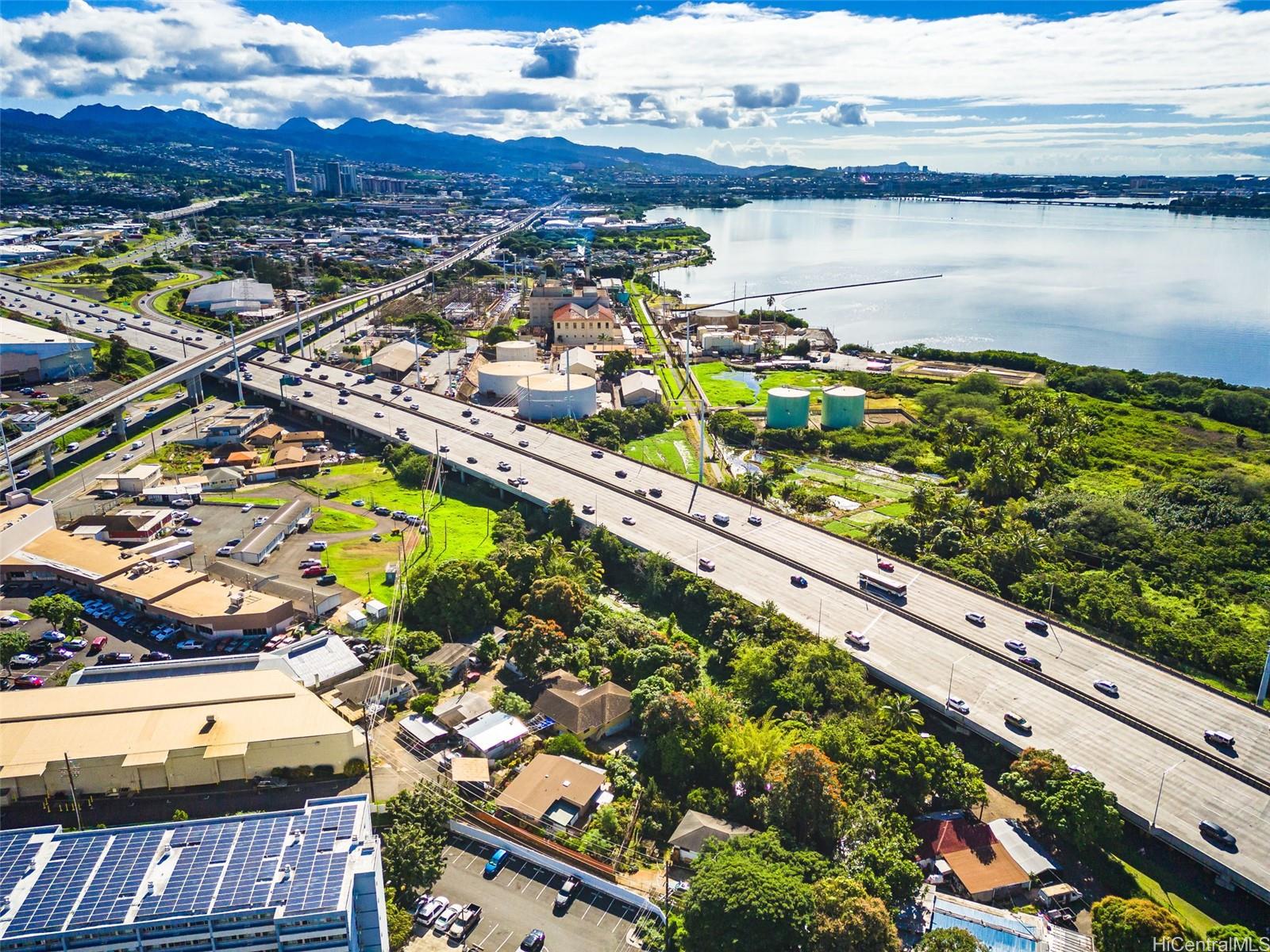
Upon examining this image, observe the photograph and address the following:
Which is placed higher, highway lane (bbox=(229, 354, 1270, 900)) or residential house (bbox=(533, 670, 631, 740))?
highway lane (bbox=(229, 354, 1270, 900))

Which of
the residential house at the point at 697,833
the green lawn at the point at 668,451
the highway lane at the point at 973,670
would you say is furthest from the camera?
the green lawn at the point at 668,451

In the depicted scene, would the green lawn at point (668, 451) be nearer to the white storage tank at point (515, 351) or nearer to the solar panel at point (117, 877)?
the white storage tank at point (515, 351)

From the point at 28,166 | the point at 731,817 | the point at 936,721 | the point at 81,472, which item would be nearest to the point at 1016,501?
the point at 936,721

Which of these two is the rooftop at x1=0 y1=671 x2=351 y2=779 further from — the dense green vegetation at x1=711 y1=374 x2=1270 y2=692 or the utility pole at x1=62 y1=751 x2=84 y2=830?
the dense green vegetation at x1=711 y1=374 x2=1270 y2=692

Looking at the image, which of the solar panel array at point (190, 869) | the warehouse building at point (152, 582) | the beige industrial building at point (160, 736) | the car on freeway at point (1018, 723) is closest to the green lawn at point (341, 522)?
the warehouse building at point (152, 582)

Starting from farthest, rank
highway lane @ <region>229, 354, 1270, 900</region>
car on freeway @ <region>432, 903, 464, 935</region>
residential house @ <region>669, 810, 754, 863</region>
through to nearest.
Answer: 1. highway lane @ <region>229, 354, 1270, 900</region>
2. residential house @ <region>669, 810, 754, 863</region>
3. car on freeway @ <region>432, 903, 464, 935</region>

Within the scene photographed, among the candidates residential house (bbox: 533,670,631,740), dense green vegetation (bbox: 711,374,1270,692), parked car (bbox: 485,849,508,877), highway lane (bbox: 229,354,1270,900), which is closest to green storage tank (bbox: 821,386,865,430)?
dense green vegetation (bbox: 711,374,1270,692)
